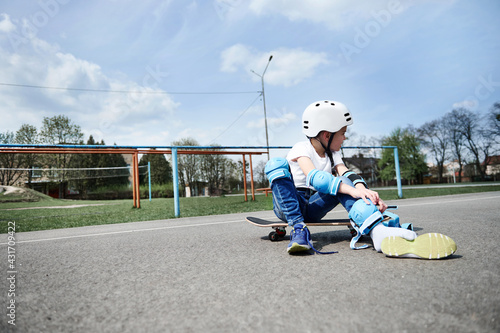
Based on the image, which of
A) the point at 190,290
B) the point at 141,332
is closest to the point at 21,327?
the point at 141,332

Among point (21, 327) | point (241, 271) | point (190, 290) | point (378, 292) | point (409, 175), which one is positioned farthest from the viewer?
point (409, 175)

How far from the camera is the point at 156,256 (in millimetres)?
2289

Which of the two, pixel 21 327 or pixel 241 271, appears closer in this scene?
pixel 21 327

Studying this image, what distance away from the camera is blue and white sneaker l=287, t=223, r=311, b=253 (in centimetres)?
208

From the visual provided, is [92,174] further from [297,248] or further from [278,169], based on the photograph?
[297,248]

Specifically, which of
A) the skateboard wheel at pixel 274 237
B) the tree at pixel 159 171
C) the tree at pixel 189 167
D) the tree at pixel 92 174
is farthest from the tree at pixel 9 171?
the skateboard wheel at pixel 274 237

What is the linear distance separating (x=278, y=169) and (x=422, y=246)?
3.64ft

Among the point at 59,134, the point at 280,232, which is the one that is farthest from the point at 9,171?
the point at 280,232

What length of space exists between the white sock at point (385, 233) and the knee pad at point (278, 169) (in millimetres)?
759

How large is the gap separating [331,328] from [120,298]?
92 centimetres

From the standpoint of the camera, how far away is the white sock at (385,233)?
1.86 metres

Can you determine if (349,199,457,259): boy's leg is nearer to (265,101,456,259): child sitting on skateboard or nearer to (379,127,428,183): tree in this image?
(265,101,456,259): child sitting on skateboard

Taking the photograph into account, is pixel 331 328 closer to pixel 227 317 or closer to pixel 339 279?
pixel 227 317

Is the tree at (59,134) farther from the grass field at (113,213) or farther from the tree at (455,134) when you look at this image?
the tree at (455,134)
